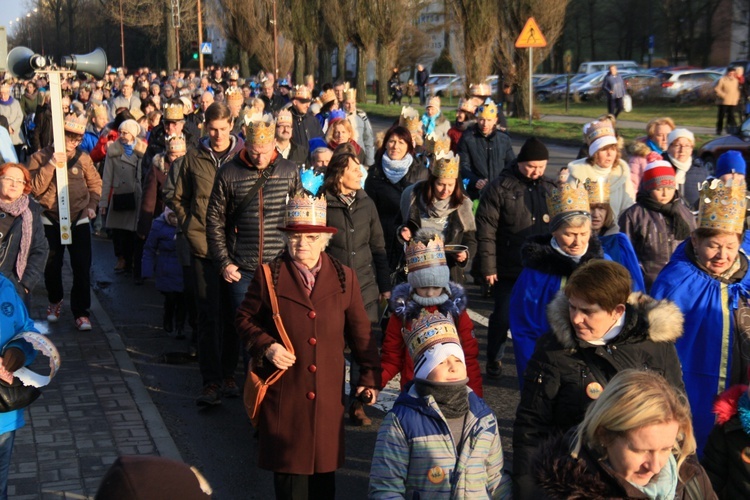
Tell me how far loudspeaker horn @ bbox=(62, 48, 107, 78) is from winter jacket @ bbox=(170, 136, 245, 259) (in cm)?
275

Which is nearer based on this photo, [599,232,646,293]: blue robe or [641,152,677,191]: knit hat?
[599,232,646,293]: blue robe

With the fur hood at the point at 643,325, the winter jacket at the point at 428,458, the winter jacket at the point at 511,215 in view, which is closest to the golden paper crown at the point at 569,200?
the fur hood at the point at 643,325

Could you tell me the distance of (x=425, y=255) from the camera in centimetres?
577

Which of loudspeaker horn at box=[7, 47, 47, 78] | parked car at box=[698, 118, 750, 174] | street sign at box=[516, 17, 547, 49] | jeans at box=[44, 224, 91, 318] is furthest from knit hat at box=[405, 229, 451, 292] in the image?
street sign at box=[516, 17, 547, 49]

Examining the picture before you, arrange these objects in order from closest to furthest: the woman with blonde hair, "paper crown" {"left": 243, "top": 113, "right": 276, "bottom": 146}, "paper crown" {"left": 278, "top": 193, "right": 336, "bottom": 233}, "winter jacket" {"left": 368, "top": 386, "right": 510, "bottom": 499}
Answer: the woman with blonde hair < "winter jacket" {"left": 368, "top": 386, "right": 510, "bottom": 499} < "paper crown" {"left": 278, "top": 193, "right": 336, "bottom": 233} < "paper crown" {"left": 243, "top": 113, "right": 276, "bottom": 146}

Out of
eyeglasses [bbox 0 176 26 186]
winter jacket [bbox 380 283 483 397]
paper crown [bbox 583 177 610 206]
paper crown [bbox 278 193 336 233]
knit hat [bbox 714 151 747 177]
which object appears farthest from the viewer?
knit hat [bbox 714 151 747 177]

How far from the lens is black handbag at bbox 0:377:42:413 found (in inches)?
197

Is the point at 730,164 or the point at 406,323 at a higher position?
the point at 730,164

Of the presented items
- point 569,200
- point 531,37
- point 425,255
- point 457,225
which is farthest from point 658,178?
point 531,37

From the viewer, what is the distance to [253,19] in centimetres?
5831

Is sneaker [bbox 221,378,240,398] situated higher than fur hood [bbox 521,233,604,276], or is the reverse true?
fur hood [bbox 521,233,604,276]

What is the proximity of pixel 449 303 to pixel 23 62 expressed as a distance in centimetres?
588

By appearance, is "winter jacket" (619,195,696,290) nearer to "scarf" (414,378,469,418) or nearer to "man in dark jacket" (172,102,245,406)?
"man in dark jacket" (172,102,245,406)

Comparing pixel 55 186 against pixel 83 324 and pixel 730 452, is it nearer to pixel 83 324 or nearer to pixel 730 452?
pixel 83 324
